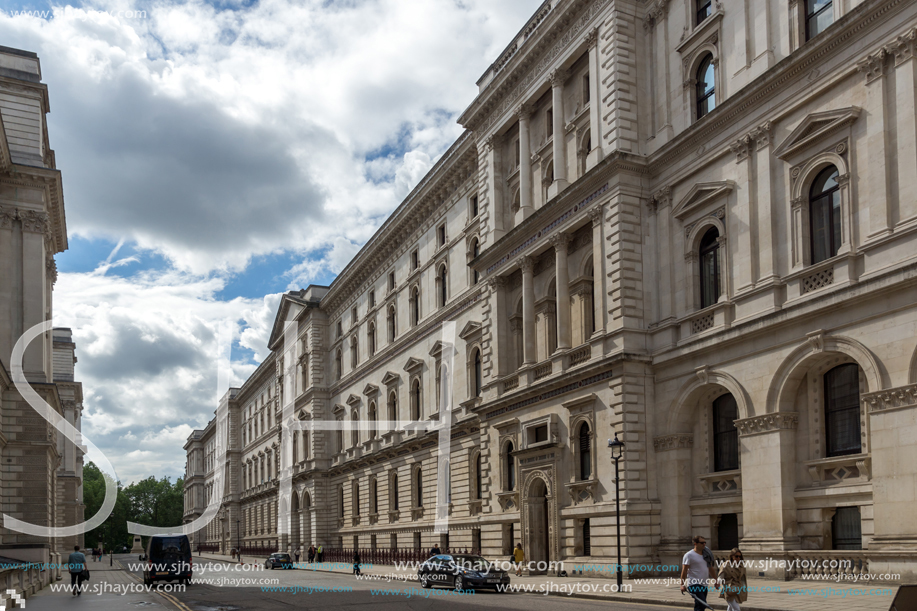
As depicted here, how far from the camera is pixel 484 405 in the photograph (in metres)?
42.8

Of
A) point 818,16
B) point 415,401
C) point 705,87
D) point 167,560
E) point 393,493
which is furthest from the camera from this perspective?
point 393,493

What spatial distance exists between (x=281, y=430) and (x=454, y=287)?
44324mm

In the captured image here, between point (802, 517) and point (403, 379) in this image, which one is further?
point (403, 379)

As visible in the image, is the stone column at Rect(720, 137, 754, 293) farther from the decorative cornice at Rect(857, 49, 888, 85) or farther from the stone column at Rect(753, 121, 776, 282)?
the decorative cornice at Rect(857, 49, 888, 85)

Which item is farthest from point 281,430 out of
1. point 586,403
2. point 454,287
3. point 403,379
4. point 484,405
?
point 586,403

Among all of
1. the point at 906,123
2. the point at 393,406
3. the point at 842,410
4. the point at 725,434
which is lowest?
the point at 725,434

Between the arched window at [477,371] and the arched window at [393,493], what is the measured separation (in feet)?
45.3

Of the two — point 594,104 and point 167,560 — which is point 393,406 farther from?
point 594,104

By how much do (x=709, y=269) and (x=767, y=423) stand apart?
245 inches

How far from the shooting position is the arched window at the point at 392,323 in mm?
62781

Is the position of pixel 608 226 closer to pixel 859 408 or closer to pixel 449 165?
pixel 859 408

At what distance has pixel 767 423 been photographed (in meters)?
27.1

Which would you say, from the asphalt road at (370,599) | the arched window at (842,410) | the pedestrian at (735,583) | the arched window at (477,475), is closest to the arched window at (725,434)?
the arched window at (842,410)

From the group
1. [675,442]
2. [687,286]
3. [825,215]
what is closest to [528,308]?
[687,286]
